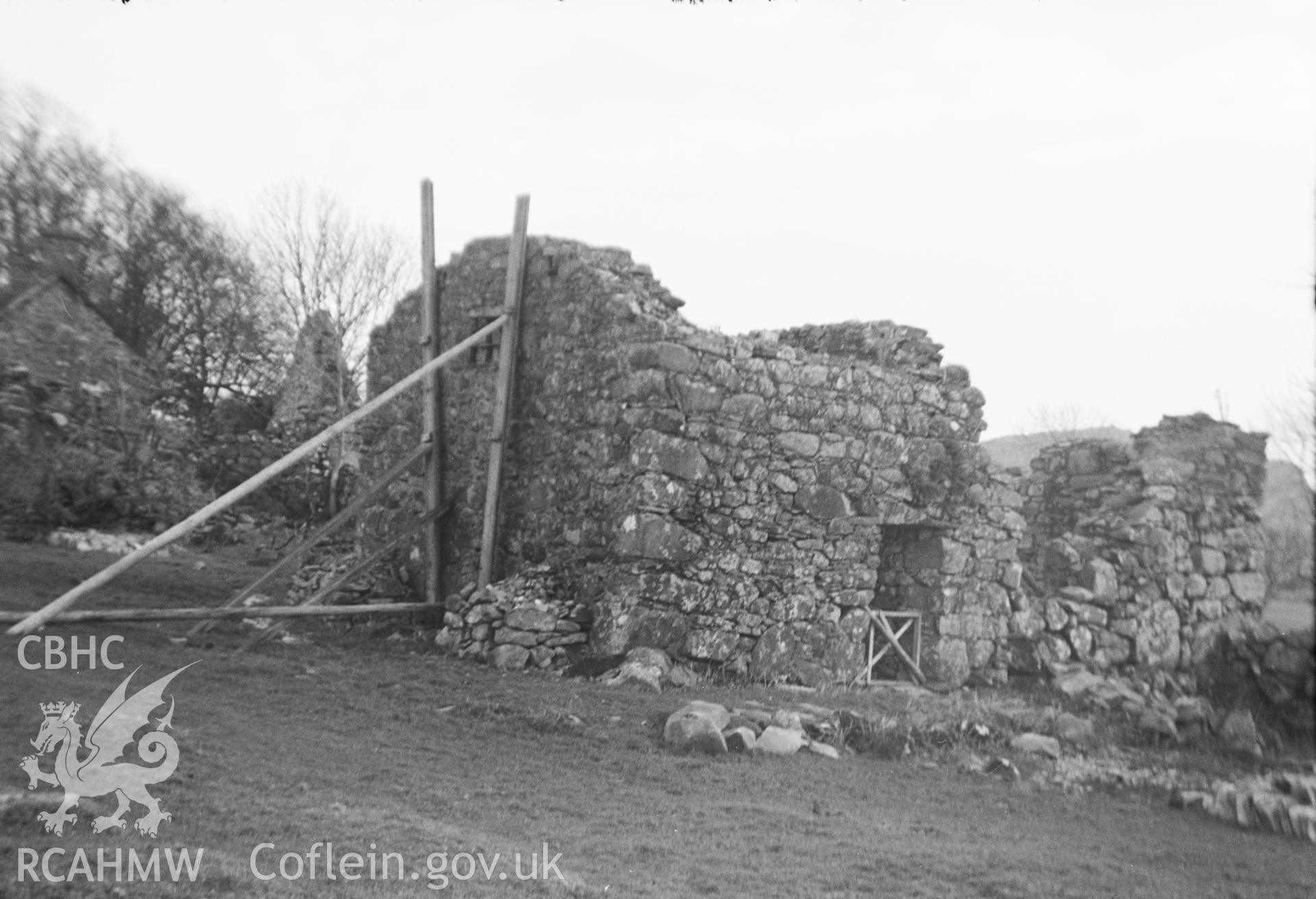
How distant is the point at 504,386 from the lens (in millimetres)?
10781

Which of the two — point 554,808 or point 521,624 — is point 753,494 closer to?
point 521,624

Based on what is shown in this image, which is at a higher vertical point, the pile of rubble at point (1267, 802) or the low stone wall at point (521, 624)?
the low stone wall at point (521, 624)

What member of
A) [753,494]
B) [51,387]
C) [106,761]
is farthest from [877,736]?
[51,387]

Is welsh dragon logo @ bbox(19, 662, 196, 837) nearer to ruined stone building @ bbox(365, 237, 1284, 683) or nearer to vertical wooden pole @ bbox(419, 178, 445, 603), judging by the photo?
ruined stone building @ bbox(365, 237, 1284, 683)

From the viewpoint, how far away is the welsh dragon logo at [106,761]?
4.80 meters

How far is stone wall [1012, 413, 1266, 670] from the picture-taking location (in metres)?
12.3

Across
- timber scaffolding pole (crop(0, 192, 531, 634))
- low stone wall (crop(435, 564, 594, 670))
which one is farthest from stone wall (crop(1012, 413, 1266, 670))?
timber scaffolding pole (crop(0, 192, 531, 634))

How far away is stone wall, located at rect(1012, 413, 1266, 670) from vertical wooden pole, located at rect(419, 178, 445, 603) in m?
6.08

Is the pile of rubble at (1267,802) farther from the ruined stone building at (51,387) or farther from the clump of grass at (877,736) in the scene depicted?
the ruined stone building at (51,387)

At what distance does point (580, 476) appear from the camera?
33.8 ft

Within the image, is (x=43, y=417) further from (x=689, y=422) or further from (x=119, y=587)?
(x=689, y=422)

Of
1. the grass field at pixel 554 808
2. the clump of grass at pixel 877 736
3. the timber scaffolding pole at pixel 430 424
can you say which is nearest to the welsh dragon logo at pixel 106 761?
the grass field at pixel 554 808

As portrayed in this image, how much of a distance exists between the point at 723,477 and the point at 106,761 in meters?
5.89

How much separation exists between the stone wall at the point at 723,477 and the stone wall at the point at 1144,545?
1133 millimetres
